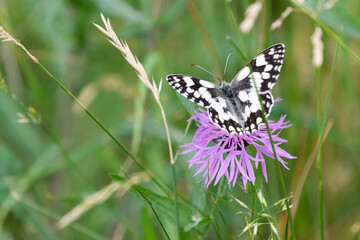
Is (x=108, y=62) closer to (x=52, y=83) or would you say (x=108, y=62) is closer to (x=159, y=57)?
(x=52, y=83)

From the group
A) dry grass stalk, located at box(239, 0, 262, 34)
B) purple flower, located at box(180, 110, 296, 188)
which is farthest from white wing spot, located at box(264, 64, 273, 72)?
dry grass stalk, located at box(239, 0, 262, 34)

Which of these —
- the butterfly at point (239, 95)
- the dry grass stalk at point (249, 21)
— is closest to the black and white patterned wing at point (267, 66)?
the butterfly at point (239, 95)

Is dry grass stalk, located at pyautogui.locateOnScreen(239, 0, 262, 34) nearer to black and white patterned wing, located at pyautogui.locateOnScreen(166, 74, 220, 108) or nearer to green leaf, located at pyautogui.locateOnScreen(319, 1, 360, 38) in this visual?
black and white patterned wing, located at pyautogui.locateOnScreen(166, 74, 220, 108)

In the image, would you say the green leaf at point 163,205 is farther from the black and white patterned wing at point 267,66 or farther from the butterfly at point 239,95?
the black and white patterned wing at point 267,66

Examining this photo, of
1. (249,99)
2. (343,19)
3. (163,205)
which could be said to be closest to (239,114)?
(249,99)

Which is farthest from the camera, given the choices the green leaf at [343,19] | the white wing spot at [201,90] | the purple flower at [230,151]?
the green leaf at [343,19]

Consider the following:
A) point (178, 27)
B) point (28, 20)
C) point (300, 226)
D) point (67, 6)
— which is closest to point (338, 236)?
point (300, 226)

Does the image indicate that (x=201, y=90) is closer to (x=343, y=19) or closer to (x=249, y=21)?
(x=249, y=21)
